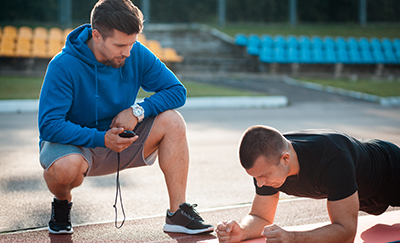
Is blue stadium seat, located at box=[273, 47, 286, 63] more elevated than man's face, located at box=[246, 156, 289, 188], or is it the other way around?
man's face, located at box=[246, 156, 289, 188]

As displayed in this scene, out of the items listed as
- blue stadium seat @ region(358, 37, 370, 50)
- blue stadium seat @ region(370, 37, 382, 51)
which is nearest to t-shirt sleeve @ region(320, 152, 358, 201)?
blue stadium seat @ region(358, 37, 370, 50)

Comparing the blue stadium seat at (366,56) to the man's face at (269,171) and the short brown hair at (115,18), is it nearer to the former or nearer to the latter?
the short brown hair at (115,18)

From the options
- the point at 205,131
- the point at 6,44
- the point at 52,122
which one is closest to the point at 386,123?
the point at 205,131

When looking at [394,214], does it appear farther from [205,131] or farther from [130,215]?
[205,131]

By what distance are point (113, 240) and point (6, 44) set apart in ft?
50.4

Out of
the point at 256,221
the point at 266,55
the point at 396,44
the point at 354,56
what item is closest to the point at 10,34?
the point at 266,55

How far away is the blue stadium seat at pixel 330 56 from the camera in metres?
19.9

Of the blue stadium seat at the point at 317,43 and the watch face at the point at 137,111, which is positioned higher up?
the watch face at the point at 137,111

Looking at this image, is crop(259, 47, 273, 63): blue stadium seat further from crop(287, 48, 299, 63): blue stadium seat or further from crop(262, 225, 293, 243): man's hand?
crop(262, 225, 293, 243): man's hand

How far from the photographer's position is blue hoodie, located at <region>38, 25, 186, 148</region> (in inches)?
112

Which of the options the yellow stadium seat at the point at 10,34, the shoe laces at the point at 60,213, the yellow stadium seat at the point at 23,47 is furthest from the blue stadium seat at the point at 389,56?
the shoe laces at the point at 60,213

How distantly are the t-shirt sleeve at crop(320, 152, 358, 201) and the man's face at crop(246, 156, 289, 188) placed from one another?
22 centimetres

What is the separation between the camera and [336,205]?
239 centimetres

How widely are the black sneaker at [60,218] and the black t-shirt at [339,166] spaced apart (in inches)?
51.0
